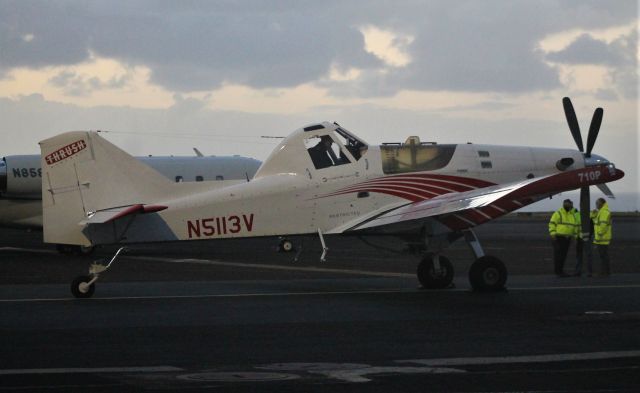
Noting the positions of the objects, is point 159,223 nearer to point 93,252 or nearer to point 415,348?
point 415,348

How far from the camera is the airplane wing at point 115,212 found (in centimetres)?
2052

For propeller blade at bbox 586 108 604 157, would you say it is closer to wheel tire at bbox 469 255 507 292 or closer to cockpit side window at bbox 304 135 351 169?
wheel tire at bbox 469 255 507 292

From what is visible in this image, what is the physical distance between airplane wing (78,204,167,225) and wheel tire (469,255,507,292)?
244 inches

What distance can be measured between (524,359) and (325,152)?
10433 mm

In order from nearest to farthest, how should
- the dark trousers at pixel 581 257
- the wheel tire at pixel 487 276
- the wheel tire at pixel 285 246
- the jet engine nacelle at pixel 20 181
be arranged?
1. the wheel tire at pixel 487 276
2. the dark trousers at pixel 581 257
3. the wheel tire at pixel 285 246
4. the jet engine nacelle at pixel 20 181

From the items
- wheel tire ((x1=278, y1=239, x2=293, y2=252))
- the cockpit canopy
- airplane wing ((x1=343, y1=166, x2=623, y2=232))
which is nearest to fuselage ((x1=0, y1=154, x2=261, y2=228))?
wheel tire ((x1=278, y1=239, x2=293, y2=252))

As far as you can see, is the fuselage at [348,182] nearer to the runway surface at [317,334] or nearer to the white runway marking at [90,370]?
the runway surface at [317,334]

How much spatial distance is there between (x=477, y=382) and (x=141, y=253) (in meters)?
30.9

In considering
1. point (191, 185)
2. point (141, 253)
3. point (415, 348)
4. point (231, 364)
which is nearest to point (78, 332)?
point (231, 364)

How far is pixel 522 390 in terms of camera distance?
10.6 m

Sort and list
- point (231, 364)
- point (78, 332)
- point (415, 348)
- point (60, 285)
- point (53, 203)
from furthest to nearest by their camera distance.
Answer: point (60, 285), point (53, 203), point (78, 332), point (415, 348), point (231, 364)

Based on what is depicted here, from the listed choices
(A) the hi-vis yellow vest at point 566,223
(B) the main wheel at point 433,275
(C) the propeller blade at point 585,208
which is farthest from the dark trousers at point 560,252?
(B) the main wheel at point 433,275

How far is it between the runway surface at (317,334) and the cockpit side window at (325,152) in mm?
2644

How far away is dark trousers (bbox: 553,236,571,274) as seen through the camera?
2856 cm
